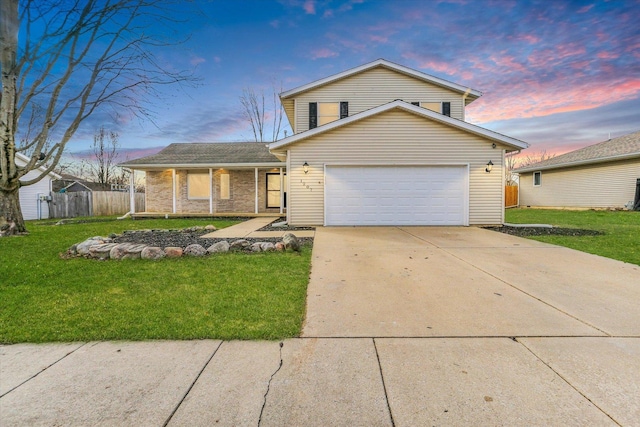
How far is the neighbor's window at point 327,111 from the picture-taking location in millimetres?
13852

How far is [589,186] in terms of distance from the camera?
62.9 ft

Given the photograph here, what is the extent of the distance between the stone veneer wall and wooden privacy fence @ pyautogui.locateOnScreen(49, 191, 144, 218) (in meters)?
6.05

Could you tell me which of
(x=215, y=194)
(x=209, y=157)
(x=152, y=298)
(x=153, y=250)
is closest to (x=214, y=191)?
(x=215, y=194)

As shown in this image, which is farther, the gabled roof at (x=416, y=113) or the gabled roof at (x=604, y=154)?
the gabled roof at (x=604, y=154)

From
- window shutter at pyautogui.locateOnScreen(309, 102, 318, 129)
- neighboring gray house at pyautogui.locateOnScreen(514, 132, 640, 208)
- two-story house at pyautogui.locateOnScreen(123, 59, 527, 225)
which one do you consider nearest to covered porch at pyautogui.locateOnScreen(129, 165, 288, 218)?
window shutter at pyautogui.locateOnScreen(309, 102, 318, 129)

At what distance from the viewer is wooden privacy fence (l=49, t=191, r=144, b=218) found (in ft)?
61.7

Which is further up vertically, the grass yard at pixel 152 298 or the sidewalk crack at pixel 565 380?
the grass yard at pixel 152 298

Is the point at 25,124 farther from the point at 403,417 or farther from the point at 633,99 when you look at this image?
the point at 633,99

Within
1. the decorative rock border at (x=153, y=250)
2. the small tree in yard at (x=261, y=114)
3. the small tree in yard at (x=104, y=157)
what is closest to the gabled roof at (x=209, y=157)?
the decorative rock border at (x=153, y=250)

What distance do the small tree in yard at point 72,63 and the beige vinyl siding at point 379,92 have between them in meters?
6.58

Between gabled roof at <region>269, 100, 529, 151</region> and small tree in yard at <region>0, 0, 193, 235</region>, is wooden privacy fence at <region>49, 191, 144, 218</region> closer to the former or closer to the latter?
small tree in yard at <region>0, 0, 193, 235</region>

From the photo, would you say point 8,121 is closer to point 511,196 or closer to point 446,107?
point 446,107

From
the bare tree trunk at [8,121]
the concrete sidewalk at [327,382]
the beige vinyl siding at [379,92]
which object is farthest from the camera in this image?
the beige vinyl siding at [379,92]

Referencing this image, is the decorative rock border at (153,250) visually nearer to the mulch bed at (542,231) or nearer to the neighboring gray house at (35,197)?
the mulch bed at (542,231)
